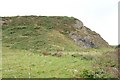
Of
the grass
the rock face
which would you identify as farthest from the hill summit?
the grass

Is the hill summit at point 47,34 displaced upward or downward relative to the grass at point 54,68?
upward

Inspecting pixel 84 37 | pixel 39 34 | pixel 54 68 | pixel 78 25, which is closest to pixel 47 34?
pixel 39 34

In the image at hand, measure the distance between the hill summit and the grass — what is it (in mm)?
13635

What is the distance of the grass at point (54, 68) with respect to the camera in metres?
31.8

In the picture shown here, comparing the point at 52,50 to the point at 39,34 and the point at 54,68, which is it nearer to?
the point at 39,34

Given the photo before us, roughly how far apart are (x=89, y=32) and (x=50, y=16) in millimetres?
10051

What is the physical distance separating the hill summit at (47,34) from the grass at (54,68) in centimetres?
1364

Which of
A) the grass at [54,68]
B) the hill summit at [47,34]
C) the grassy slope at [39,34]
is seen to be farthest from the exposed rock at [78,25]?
the grass at [54,68]

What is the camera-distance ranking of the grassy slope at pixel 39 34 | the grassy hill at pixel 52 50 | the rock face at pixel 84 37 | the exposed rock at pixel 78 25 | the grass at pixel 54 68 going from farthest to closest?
the exposed rock at pixel 78 25 → the rock face at pixel 84 37 → the grassy slope at pixel 39 34 → the grassy hill at pixel 52 50 → the grass at pixel 54 68

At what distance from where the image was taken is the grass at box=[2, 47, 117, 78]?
31812mm

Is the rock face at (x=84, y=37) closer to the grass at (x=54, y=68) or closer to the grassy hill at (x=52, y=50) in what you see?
the grassy hill at (x=52, y=50)

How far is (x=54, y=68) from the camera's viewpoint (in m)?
35.6

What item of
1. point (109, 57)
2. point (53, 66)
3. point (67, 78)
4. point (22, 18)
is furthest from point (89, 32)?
point (67, 78)

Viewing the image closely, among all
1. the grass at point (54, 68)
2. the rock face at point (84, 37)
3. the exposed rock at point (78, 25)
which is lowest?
the grass at point (54, 68)
